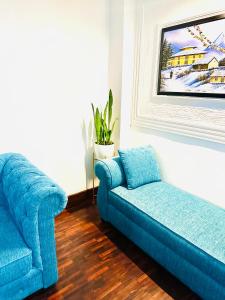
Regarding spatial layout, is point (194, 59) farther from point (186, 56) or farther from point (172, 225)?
point (172, 225)

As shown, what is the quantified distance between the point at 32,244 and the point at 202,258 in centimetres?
107

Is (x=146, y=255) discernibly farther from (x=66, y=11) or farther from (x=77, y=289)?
(x=66, y=11)

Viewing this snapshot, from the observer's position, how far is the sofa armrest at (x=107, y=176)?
204cm

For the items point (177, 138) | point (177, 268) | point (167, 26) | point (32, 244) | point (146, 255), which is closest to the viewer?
point (32, 244)

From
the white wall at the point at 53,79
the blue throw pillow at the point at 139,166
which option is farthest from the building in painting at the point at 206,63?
the white wall at the point at 53,79

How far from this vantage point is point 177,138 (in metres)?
2.14

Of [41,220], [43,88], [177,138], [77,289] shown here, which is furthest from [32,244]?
[177,138]

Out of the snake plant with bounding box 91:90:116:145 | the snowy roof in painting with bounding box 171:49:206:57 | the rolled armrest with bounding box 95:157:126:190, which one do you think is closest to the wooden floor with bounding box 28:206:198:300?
the rolled armrest with bounding box 95:157:126:190

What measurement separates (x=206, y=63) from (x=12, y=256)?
1.99 meters

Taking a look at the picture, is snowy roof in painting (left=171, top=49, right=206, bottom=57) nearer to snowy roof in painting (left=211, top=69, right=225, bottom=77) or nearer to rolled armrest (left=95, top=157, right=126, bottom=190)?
snowy roof in painting (left=211, top=69, right=225, bottom=77)

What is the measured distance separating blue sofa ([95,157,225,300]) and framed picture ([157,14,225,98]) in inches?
36.1

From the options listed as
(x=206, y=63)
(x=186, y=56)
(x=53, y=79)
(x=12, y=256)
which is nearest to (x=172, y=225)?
(x=12, y=256)

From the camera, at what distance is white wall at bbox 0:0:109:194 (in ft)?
6.12

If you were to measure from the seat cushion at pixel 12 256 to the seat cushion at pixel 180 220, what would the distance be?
87 centimetres
